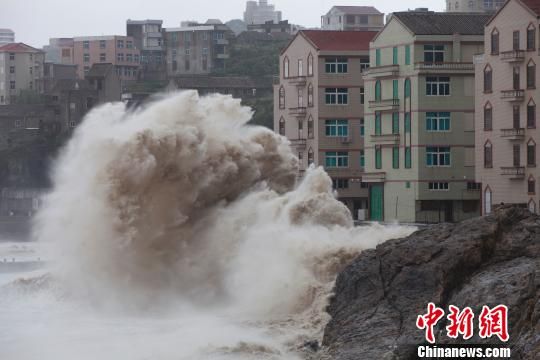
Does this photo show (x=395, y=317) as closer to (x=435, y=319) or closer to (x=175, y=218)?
(x=435, y=319)

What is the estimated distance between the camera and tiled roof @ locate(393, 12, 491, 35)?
58312mm

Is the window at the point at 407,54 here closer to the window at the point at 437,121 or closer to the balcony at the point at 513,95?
the window at the point at 437,121

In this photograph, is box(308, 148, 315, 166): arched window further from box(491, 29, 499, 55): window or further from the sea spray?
the sea spray

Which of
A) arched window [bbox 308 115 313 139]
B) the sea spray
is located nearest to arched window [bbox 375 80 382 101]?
arched window [bbox 308 115 313 139]

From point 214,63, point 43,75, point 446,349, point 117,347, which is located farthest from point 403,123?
point 43,75

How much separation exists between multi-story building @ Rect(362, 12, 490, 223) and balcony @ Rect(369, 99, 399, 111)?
52 mm

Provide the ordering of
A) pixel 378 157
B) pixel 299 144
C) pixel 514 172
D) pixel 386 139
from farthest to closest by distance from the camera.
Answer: pixel 299 144
pixel 378 157
pixel 386 139
pixel 514 172

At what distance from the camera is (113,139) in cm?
3791

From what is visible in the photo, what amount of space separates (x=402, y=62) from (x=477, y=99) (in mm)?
7256

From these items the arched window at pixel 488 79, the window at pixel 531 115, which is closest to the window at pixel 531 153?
the window at pixel 531 115

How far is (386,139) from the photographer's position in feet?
195

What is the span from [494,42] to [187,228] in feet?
59.6

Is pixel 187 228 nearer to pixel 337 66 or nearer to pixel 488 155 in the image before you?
pixel 488 155

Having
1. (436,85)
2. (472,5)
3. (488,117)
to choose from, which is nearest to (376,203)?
(436,85)
